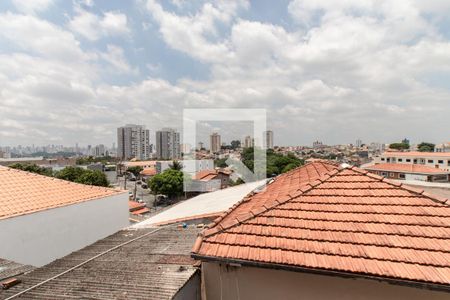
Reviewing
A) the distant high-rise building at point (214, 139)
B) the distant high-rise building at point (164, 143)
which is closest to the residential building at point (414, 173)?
the distant high-rise building at point (214, 139)

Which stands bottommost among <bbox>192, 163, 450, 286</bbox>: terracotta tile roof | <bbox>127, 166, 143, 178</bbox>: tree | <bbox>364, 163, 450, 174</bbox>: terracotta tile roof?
<bbox>127, 166, 143, 178</bbox>: tree

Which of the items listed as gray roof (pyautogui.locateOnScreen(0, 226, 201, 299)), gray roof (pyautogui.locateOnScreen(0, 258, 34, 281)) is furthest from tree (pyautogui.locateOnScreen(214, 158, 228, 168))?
gray roof (pyautogui.locateOnScreen(0, 258, 34, 281))

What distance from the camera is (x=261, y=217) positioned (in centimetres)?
Result: 416

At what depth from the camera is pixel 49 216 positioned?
7.49m

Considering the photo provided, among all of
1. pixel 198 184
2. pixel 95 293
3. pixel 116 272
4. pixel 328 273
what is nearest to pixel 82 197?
pixel 116 272

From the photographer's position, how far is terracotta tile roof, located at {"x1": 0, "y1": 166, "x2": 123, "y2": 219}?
720 cm

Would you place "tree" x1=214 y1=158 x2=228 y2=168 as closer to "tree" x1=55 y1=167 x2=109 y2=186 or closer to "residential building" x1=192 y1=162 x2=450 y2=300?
"tree" x1=55 y1=167 x2=109 y2=186

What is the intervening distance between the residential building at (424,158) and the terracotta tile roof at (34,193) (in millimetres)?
51985

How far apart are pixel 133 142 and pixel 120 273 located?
350ft

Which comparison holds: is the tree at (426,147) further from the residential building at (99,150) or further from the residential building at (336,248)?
the residential building at (99,150)

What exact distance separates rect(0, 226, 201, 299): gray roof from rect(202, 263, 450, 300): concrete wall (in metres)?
0.58

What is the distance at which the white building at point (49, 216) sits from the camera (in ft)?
22.1

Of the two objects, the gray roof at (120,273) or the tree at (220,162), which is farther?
the tree at (220,162)

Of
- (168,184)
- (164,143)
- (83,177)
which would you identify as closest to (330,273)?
(168,184)
